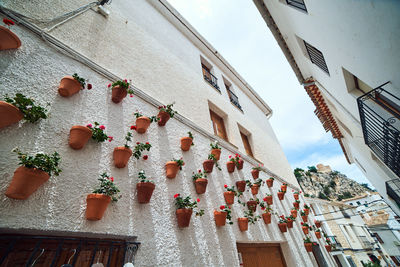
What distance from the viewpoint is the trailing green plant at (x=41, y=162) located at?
1.40 metres

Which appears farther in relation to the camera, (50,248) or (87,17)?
(87,17)

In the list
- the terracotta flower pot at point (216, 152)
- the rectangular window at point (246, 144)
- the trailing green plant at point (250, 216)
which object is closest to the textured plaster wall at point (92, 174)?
the trailing green plant at point (250, 216)

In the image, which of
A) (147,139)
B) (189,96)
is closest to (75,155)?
(147,139)

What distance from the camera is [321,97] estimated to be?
7.46m

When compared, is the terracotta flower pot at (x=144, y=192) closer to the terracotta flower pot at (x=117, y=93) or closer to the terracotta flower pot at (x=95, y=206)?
the terracotta flower pot at (x=95, y=206)

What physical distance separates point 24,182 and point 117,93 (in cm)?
157

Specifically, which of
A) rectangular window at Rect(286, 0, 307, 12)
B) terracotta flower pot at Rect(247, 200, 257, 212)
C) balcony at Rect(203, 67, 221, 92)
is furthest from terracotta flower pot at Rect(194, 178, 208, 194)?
rectangular window at Rect(286, 0, 307, 12)

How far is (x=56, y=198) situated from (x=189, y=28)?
22.2 feet

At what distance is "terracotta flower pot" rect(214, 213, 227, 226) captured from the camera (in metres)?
3.04

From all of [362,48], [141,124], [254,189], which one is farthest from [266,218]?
[362,48]

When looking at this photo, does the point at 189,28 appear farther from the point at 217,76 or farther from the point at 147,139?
the point at 147,139

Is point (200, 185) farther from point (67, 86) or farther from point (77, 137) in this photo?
point (67, 86)

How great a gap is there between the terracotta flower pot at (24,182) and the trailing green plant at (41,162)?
0.14 ft

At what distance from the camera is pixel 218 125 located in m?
5.57
